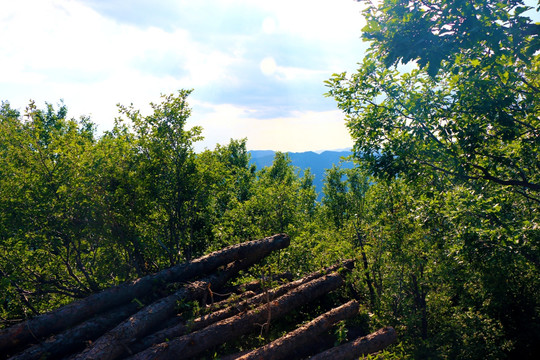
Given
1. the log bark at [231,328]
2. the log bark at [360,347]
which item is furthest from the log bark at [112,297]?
the log bark at [360,347]

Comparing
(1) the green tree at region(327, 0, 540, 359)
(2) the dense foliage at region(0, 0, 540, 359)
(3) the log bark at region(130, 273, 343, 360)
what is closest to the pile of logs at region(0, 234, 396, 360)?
(3) the log bark at region(130, 273, 343, 360)

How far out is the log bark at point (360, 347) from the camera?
31.1 ft

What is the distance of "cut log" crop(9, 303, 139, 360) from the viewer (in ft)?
29.6

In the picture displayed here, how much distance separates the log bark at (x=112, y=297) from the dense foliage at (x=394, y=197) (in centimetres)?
157

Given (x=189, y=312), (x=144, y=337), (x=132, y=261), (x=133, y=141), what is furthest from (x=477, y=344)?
(x=133, y=141)

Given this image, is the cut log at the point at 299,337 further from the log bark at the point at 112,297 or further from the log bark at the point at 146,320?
the log bark at the point at 112,297

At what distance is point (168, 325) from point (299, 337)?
185 inches

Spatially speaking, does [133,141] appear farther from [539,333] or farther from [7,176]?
[539,333]

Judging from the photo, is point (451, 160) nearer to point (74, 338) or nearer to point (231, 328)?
point (231, 328)

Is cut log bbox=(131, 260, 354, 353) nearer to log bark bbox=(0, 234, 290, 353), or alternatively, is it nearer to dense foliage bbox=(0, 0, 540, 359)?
log bark bbox=(0, 234, 290, 353)

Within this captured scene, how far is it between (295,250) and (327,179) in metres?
30.4

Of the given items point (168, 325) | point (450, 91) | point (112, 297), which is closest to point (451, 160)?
point (450, 91)

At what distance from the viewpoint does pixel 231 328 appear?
395 inches

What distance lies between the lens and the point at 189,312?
431 inches
